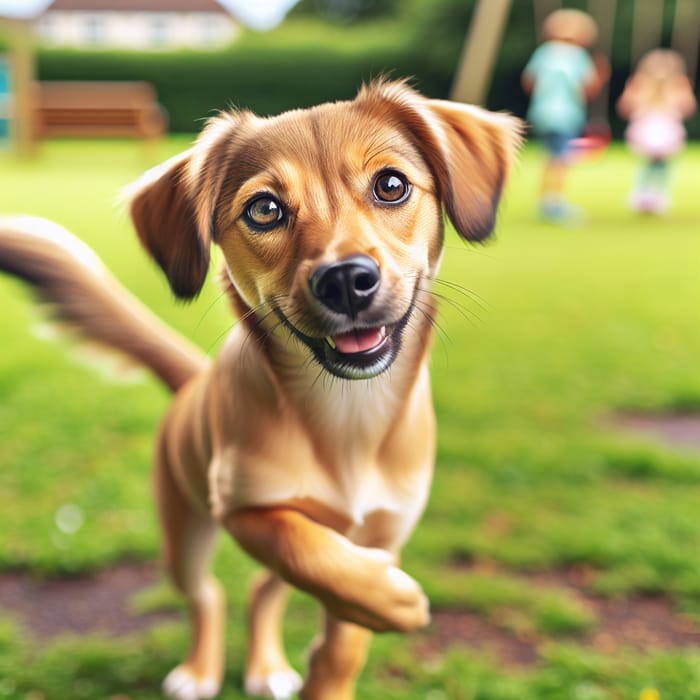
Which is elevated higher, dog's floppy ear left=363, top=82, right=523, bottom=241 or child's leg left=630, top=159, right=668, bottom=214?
dog's floppy ear left=363, top=82, right=523, bottom=241

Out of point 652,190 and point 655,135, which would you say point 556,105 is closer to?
point 652,190

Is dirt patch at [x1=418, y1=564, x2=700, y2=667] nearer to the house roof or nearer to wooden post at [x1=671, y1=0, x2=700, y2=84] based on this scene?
the house roof

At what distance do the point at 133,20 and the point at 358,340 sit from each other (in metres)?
11.5

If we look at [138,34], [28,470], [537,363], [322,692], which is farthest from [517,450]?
[138,34]

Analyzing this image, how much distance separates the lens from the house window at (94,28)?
40.7 ft

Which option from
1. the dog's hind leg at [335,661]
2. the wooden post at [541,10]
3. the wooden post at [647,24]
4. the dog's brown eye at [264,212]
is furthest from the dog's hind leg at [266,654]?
the wooden post at [647,24]

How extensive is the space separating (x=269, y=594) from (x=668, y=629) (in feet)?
4.13

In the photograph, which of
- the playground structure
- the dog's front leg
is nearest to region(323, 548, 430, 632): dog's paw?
A: the dog's front leg

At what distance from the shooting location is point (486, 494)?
3588 millimetres

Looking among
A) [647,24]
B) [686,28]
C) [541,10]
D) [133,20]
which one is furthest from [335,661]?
[647,24]

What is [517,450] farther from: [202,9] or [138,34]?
[138,34]

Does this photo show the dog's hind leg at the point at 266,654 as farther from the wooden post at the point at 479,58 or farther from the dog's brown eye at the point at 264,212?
the wooden post at the point at 479,58

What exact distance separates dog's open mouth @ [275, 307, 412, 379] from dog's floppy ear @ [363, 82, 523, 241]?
19 centimetres

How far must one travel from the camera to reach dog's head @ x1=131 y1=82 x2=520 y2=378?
122 cm
